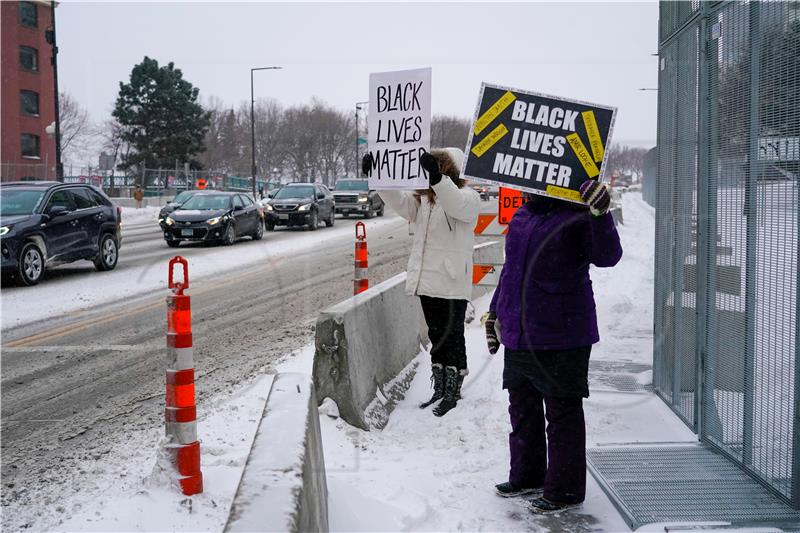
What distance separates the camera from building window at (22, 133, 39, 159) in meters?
55.4

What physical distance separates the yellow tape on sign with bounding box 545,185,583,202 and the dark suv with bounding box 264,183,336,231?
25387 millimetres

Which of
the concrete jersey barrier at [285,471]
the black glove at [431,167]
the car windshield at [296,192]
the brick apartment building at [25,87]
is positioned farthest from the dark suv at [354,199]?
the concrete jersey barrier at [285,471]

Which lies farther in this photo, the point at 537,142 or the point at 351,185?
the point at 351,185

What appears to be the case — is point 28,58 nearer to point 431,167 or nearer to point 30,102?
point 30,102

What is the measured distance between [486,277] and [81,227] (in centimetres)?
933

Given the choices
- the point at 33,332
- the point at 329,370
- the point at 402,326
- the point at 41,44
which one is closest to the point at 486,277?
the point at 402,326

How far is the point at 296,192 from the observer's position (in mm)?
30734

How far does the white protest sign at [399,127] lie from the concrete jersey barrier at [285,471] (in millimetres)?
2274

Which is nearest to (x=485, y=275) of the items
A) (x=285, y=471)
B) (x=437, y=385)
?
(x=437, y=385)

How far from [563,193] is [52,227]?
13.0 m

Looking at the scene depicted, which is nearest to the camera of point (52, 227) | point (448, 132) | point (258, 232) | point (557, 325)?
point (557, 325)

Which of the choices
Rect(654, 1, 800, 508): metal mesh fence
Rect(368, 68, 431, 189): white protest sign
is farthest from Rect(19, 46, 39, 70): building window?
Rect(654, 1, 800, 508): metal mesh fence

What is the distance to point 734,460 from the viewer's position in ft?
16.6

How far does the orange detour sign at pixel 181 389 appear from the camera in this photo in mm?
4625
